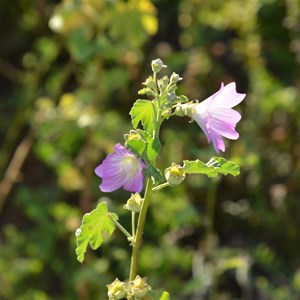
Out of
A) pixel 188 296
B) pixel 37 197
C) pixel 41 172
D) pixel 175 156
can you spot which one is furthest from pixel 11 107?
pixel 188 296

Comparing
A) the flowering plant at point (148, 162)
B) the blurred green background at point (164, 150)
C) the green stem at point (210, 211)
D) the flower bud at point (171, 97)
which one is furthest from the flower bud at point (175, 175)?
the green stem at point (210, 211)

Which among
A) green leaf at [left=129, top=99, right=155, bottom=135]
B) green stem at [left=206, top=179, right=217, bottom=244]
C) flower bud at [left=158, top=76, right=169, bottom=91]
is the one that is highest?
green stem at [left=206, top=179, right=217, bottom=244]

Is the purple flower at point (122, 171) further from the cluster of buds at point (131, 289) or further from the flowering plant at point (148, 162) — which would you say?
the cluster of buds at point (131, 289)

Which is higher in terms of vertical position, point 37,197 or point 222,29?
point 222,29

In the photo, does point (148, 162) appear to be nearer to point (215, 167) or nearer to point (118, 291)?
point (215, 167)

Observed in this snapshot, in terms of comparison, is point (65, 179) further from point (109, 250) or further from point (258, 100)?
point (258, 100)

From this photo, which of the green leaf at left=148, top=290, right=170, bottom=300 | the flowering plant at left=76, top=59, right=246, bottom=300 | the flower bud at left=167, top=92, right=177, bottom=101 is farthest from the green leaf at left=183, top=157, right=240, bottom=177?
the green leaf at left=148, top=290, right=170, bottom=300

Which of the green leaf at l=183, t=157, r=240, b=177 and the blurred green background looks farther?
the blurred green background

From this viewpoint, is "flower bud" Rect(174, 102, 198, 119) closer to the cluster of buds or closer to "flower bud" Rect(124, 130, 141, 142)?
"flower bud" Rect(124, 130, 141, 142)
